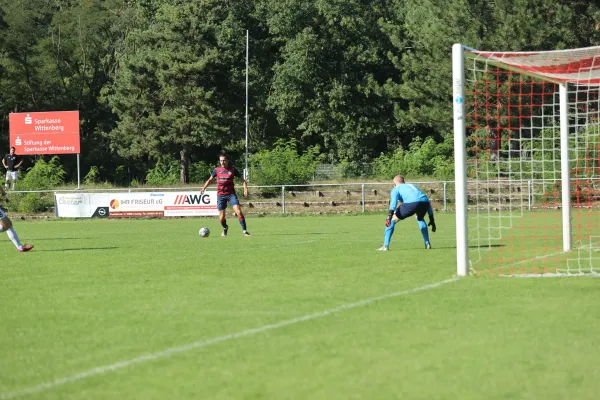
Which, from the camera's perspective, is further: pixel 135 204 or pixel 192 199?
pixel 135 204

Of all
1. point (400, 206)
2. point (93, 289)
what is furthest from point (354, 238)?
point (93, 289)

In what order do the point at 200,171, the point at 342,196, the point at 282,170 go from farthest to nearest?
1. the point at 200,171
2. the point at 282,170
3. the point at 342,196

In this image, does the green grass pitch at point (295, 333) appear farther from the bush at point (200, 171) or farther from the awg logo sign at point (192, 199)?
the bush at point (200, 171)

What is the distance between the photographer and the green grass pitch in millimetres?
5984

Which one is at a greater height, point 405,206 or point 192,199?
point 192,199

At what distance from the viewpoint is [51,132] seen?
43500 millimetres

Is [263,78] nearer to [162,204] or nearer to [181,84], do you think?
[181,84]

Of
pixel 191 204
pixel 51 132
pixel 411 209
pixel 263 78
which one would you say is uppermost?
pixel 263 78

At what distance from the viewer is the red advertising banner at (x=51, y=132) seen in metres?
43.3

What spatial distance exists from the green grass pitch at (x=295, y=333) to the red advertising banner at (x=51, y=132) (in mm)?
29579

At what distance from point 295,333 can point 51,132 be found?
1485 inches

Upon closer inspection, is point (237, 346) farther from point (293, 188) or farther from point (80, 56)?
point (80, 56)

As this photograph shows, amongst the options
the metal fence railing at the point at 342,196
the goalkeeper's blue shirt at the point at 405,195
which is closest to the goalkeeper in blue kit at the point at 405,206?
the goalkeeper's blue shirt at the point at 405,195

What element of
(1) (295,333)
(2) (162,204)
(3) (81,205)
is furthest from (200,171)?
(1) (295,333)
